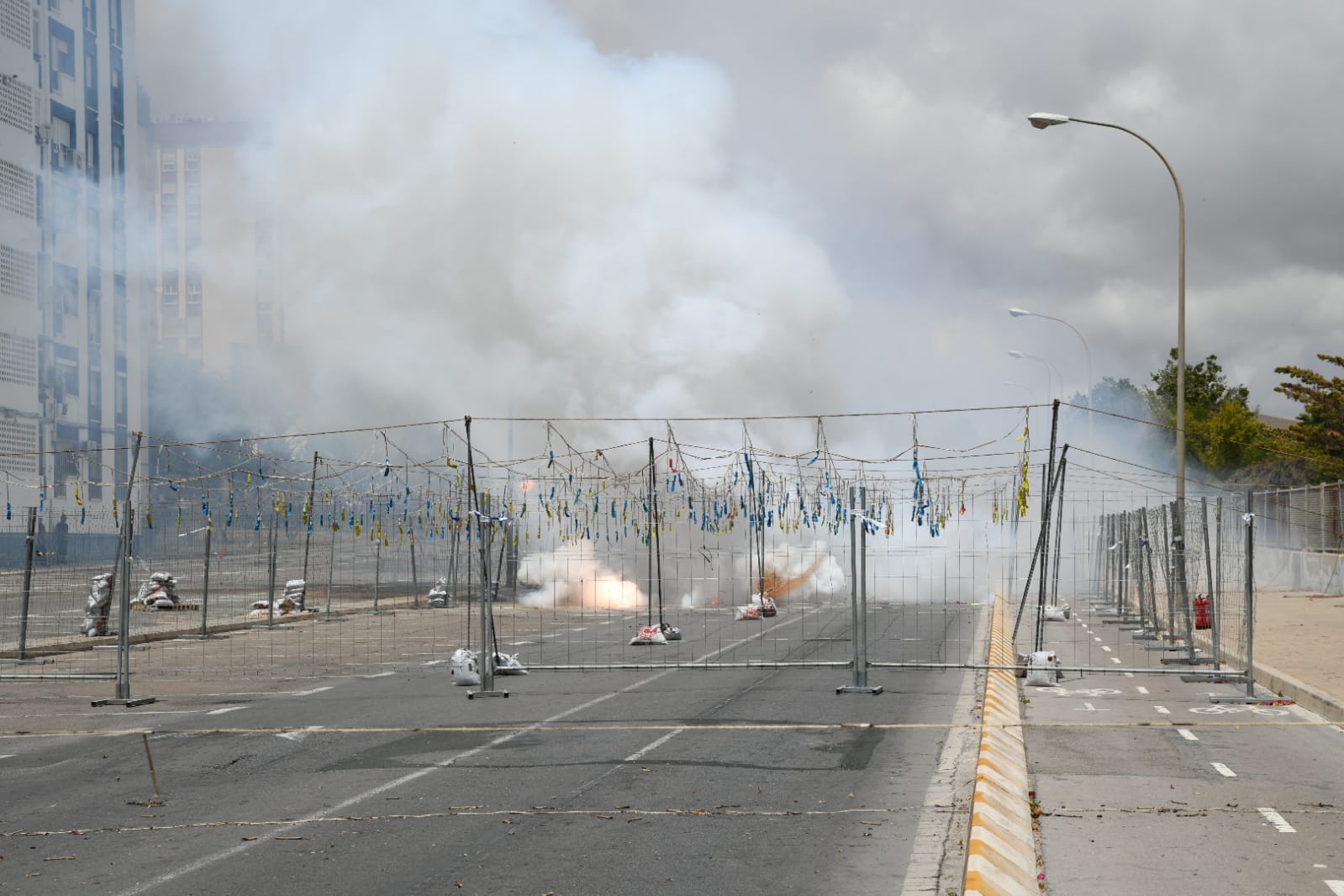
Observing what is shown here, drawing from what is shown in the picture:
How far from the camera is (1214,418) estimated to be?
6359 centimetres

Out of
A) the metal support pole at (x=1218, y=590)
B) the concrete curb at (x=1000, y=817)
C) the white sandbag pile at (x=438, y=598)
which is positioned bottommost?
the white sandbag pile at (x=438, y=598)

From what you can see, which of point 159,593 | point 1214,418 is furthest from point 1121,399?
point 159,593

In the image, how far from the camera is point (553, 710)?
47.1 ft

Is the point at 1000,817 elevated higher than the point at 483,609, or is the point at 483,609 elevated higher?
the point at 483,609

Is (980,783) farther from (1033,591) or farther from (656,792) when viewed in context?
(1033,591)

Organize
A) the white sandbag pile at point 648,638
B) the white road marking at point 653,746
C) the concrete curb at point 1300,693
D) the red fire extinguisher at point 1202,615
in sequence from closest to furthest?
the white road marking at point 653,746 → the concrete curb at point 1300,693 → the red fire extinguisher at point 1202,615 → the white sandbag pile at point 648,638

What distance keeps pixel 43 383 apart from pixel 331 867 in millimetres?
50036

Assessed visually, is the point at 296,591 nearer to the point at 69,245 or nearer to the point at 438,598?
the point at 438,598

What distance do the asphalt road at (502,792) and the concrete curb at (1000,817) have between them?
206mm

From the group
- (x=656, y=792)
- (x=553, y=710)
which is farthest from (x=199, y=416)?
(x=656, y=792)

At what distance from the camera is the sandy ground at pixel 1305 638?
15906 mm

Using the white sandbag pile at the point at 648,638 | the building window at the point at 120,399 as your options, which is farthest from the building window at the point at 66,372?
the white sandbag pile at the point at 648,638

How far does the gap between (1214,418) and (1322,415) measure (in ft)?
56.2

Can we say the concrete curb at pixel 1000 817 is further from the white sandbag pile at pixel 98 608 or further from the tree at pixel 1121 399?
the tree at pixel 1121 399
